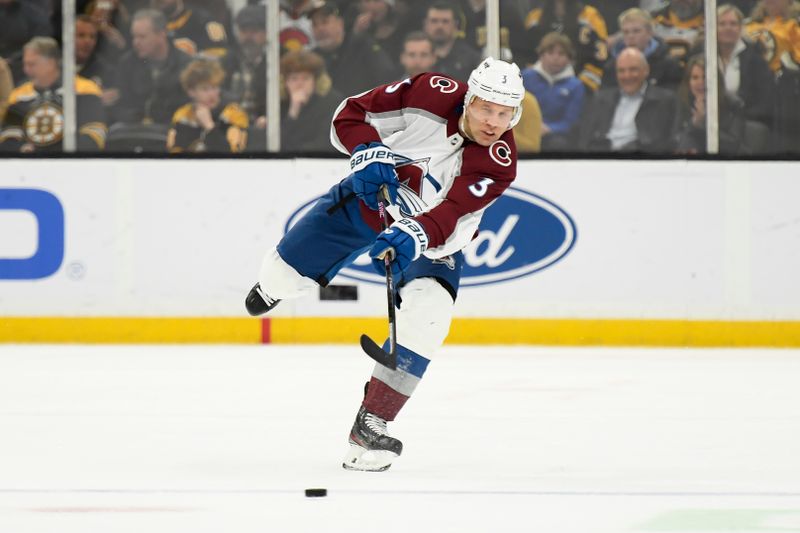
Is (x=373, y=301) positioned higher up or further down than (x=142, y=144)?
further down

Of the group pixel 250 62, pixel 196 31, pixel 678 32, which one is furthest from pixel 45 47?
pixel 678 32

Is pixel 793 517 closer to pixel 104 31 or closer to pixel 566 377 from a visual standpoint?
pixel 566 377

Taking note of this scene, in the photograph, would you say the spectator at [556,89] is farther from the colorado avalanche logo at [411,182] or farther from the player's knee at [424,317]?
the player's knee at [424,317]

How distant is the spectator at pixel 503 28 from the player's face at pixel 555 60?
0.43 feet

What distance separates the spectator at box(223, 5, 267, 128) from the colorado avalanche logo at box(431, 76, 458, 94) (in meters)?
3.61

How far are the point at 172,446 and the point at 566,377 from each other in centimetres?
226

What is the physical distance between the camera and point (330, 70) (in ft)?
23.4

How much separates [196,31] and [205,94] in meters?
0.33

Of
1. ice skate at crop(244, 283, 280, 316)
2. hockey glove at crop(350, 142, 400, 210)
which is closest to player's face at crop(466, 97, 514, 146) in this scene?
hockey glove at crop(350, 142, 400, 210)

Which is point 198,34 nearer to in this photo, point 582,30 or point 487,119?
point 582,30

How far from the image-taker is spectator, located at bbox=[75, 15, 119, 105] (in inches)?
281

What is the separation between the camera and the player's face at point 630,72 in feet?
23.5

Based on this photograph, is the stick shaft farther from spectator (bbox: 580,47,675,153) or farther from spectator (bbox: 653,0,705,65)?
spectator (bbox: 653,0,705,65)

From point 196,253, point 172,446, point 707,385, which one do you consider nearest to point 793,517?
point 172,446
